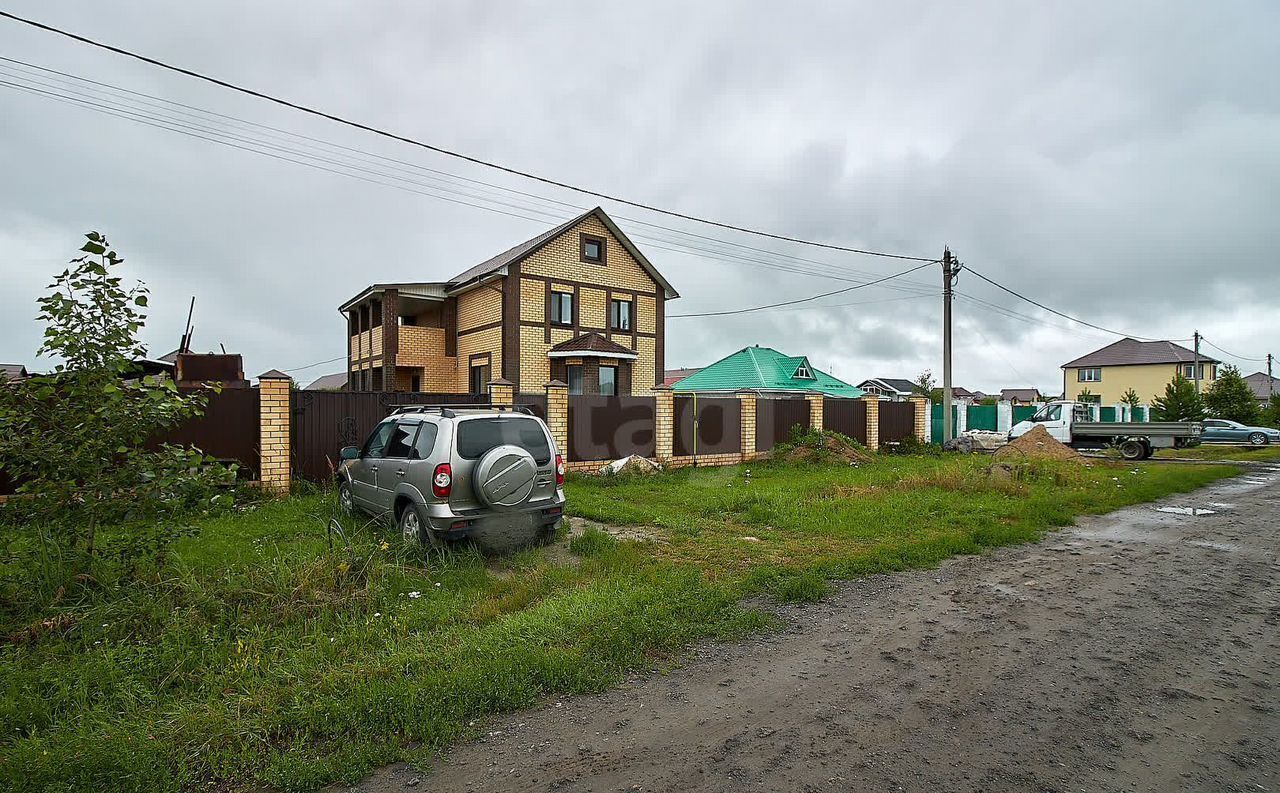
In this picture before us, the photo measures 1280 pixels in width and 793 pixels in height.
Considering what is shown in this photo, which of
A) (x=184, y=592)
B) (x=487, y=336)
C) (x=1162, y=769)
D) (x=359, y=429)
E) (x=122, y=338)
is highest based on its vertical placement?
(x=487, y=336)

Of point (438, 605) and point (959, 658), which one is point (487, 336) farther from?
point (959, 658)

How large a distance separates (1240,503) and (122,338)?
1619cm

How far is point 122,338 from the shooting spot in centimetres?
494

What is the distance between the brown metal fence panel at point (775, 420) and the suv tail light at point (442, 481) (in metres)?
12.0

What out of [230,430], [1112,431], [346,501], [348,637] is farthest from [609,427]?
[1112,431]

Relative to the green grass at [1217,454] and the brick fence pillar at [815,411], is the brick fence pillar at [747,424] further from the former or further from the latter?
the green grass at [1217,454]

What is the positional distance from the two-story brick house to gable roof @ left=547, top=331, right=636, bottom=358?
4 cm

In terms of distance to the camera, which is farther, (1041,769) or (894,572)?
(894,572)

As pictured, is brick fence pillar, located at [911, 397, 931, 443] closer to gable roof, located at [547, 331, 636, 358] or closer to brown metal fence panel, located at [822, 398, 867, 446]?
brown metal fence panel, located at [822, 398, 867, 446]

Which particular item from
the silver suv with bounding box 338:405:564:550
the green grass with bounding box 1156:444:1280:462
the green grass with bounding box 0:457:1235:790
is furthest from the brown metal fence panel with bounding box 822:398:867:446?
the silver suv with bounding box 338:405:564:550

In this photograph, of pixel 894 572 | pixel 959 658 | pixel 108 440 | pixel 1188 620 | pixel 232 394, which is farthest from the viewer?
pixel 232 394

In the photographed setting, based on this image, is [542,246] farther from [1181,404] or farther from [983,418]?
[1181,404]

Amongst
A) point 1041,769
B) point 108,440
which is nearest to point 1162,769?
point 1041,769

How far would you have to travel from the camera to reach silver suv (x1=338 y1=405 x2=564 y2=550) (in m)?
6.68
